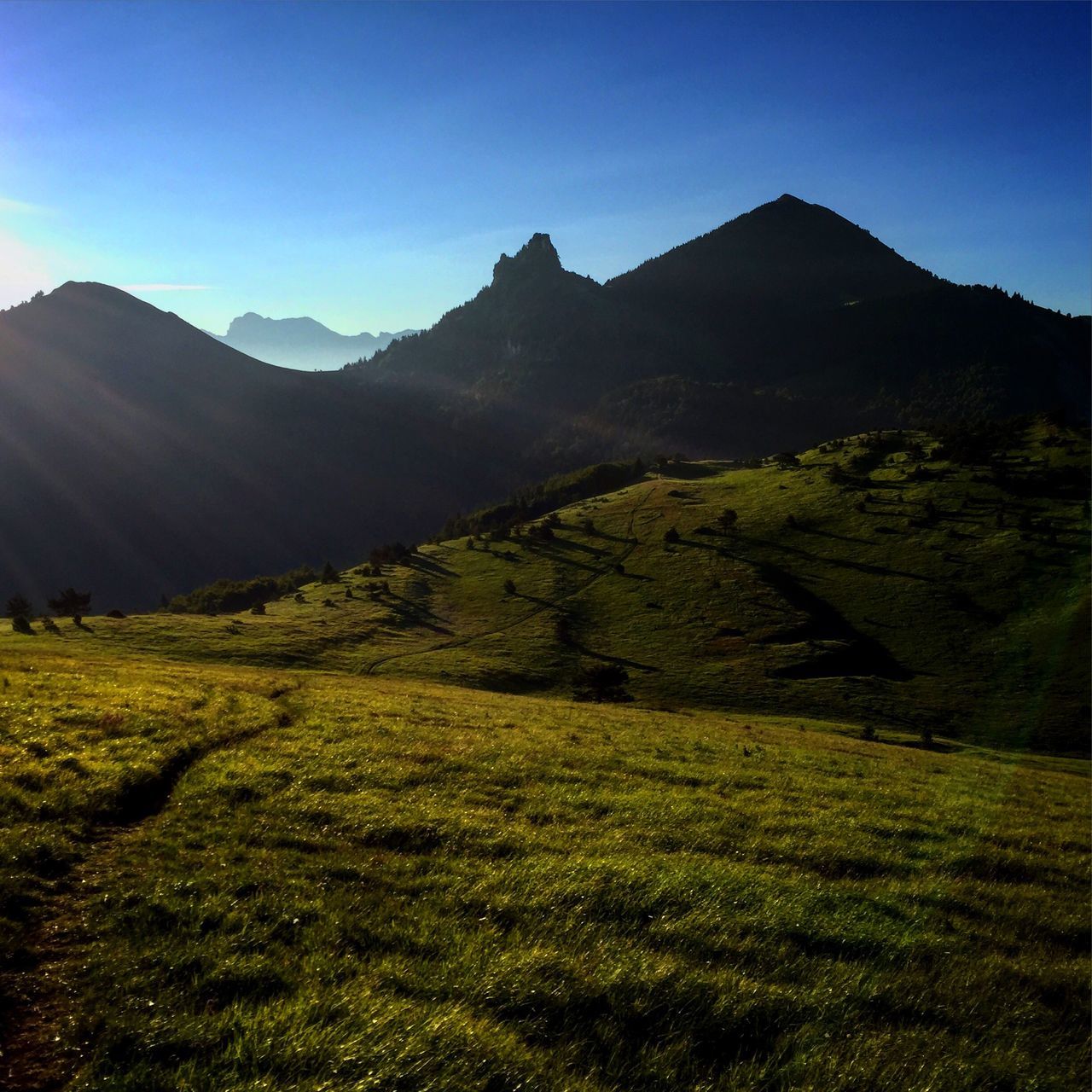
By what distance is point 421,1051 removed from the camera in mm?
6180

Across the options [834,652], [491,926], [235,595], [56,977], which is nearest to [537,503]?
[235,595]

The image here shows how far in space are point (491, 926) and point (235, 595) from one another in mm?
128889

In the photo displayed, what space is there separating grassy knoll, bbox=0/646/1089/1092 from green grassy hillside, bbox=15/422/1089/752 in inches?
1823

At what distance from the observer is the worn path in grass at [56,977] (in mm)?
5926

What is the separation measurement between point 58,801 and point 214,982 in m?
6.44

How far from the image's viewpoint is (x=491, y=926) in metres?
8.80

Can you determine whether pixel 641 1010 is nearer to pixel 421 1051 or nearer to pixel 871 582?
pixel 421 1051

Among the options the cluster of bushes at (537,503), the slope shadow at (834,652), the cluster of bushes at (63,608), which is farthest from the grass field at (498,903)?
the cluster of bushes at (537,503)

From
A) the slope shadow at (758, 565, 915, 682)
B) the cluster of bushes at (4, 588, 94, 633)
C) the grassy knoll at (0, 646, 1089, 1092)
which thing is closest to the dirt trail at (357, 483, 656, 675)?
the slope shadow at (758, 565, 915, 682)

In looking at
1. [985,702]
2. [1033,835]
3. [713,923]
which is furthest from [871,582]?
[713,923]

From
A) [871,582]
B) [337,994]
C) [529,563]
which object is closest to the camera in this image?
[337,994]

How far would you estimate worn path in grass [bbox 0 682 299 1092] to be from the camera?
5.93m

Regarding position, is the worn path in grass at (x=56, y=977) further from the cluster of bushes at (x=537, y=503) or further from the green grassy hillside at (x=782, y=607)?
the cluster of bushes at (x=537, y=503)

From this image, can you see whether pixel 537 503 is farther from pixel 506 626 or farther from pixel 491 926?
pixel 491 926
